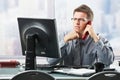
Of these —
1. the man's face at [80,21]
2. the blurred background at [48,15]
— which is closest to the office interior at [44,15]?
the blurred background at [48,15]

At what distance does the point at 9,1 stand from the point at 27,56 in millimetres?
1733

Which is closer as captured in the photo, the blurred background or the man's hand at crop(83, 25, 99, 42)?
the man's hand at crop(83, 25, 99, 42)

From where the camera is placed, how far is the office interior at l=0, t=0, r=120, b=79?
4461mm

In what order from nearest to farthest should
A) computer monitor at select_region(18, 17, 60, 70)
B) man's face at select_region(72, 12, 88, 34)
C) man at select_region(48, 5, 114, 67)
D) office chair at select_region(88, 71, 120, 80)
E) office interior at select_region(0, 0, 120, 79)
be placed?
1. office chair at select_region(88, 71, 120, 80)
2. computer monitor at select_region(18, 17, 60, 70)
3. man at select_region(48, 5, 114, 67)
4. man's face at select_region(72, 12, 88, 34)
5. office interior at select_region(0, 0, 120, 79)

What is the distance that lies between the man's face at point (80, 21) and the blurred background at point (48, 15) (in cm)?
69

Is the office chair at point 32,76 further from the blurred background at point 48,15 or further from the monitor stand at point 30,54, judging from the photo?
the blurred background at point 48,15

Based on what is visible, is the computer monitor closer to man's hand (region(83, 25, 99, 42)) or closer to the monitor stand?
the monitor stand

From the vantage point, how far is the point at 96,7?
14.9 ft

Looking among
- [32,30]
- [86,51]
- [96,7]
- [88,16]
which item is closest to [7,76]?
[32,30]

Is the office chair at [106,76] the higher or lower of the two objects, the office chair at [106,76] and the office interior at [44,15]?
the lower

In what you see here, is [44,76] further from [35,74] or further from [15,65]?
[15,65]

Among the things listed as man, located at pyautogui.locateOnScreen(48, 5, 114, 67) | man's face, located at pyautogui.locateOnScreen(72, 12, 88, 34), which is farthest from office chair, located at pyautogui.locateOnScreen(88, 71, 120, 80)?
man's face, located at pyautogui.locateOnScreen(72, 12, 88, 34)

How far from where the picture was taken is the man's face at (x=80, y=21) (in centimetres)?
378

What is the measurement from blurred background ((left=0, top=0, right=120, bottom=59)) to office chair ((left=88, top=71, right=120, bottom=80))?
224cm
